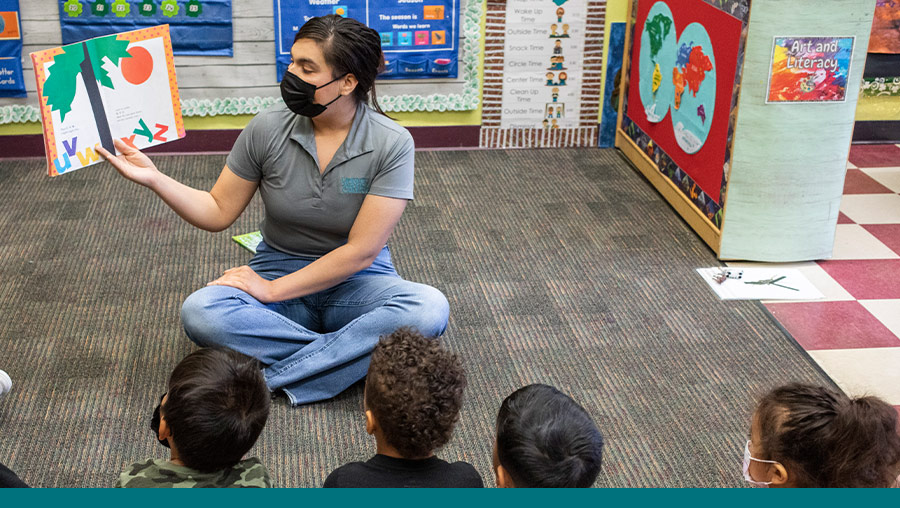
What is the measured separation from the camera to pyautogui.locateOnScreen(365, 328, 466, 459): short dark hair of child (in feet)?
5.16

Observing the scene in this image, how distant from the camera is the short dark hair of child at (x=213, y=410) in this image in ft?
4.86

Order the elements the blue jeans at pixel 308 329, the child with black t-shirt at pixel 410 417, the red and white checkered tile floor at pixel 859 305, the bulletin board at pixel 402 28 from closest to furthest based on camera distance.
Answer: the child with black t-shirt at pixel 410 417
the blue jeans at pixel 308 329
the red and white checkered tile floor at pixel 859 305
the bulletin board at pixel 402 28

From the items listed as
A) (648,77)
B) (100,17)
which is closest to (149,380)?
Result: (100,17)

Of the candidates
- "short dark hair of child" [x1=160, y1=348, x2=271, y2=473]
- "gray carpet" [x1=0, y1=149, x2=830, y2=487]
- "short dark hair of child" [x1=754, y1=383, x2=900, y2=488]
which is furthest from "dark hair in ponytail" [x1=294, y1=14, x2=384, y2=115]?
"short dark hair of child" [x1=754, y1=383, x2=900, y2=488]

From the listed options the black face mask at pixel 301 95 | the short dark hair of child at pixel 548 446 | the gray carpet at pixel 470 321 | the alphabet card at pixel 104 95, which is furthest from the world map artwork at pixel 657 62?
the short dark hair of child at pixel 548 446

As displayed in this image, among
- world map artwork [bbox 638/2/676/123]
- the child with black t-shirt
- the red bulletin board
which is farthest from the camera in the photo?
world map artwork [bbox 638/2/676/123]

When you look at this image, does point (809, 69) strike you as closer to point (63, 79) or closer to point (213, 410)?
point (63, 79)

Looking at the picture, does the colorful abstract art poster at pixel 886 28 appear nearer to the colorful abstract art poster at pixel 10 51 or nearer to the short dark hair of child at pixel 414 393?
the short dark hair of child at pixel 414 393

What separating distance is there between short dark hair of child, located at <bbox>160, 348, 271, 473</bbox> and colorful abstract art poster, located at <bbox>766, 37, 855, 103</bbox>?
2.25 meters

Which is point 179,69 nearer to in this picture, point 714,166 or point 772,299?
point 714,166

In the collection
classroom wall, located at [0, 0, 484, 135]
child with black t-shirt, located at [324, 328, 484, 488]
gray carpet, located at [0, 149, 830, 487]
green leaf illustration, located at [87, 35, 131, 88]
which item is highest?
green leaf illustration, located at [87, 35, 131, 88]

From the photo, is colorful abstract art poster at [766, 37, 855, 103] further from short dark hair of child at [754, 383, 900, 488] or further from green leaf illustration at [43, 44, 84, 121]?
green leaf illustration at [43, 44, 84, 121]

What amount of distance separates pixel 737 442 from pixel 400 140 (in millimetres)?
1148

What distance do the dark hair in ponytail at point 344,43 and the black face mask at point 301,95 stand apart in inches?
1.5
